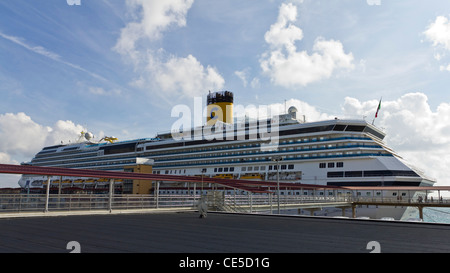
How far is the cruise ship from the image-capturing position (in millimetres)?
52281

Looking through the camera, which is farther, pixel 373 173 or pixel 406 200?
pixel 373 173

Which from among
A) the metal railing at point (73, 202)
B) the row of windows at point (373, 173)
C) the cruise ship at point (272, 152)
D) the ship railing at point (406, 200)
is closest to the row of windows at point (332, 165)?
the cruise ship at point (272, 152)

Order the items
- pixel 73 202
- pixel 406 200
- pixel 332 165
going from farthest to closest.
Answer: pixel 332 165 < pixel 406 200 < pixel 73 202

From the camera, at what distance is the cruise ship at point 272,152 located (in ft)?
172

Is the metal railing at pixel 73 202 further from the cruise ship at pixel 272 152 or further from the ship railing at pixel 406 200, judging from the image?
the ship railing at pixel 406 200

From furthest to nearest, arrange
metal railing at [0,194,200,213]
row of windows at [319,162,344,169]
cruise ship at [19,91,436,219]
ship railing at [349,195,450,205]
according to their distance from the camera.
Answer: row of windows at [319,162,344,169] → cruise ship at [19,91,436,219] → ship railing at [349,195,450,205] → metal railing at [0,194,200,213]

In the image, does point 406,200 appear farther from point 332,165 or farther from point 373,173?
point 332,165

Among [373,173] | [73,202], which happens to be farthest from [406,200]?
[73,202]

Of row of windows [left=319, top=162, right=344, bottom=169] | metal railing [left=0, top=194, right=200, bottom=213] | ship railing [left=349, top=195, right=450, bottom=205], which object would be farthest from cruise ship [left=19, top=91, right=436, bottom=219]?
metal railing [left=0, top=194, right=200, bottom=213]

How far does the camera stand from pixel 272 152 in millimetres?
63844

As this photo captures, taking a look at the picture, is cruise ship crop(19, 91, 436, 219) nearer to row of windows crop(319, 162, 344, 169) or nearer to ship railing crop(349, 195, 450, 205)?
row of windows crop(319, 162, 344, 169)
